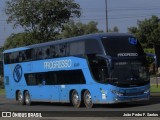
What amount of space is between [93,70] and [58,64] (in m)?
3.32

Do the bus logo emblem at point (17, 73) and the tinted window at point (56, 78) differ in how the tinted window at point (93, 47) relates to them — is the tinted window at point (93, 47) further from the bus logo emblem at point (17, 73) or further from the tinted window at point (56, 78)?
the bus logo emblem at point (17, 73)

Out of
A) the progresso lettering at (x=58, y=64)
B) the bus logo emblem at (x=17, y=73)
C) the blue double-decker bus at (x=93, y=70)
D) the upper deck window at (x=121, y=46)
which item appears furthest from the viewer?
the bus logo emblem at (x=17, y=73)

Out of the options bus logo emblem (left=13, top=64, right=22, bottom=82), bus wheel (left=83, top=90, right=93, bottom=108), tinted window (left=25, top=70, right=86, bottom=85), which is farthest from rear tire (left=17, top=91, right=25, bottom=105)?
bus wheel (left=83, top=90, right=93, bottom=108)

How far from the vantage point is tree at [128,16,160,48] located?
81.9 m

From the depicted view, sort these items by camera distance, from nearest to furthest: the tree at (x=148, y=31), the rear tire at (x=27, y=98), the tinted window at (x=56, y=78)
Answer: the tinted window at (x=56, y=78) < the rear tire at (x=27, y=98) < the tree at (x=148, y=31)

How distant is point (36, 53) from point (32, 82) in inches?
82.6

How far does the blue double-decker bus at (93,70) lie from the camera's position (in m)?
23.3

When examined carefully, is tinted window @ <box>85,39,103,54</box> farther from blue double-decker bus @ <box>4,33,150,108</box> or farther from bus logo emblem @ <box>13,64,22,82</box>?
bus logo emblem @ <box>13,64,22,82</box>

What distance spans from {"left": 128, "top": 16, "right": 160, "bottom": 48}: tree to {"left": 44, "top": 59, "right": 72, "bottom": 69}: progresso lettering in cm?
5547

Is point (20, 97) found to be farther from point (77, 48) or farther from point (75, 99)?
point (77, 48)

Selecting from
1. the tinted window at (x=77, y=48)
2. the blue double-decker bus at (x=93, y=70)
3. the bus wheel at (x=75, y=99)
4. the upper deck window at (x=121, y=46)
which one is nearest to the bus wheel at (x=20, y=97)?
the blue double-decker bus at (x=93, y=70)

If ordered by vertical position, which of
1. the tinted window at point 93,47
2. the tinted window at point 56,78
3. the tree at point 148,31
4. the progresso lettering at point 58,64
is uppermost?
the tree at point 148,31

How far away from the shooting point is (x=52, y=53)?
2758 centimetres

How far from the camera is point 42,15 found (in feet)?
154
